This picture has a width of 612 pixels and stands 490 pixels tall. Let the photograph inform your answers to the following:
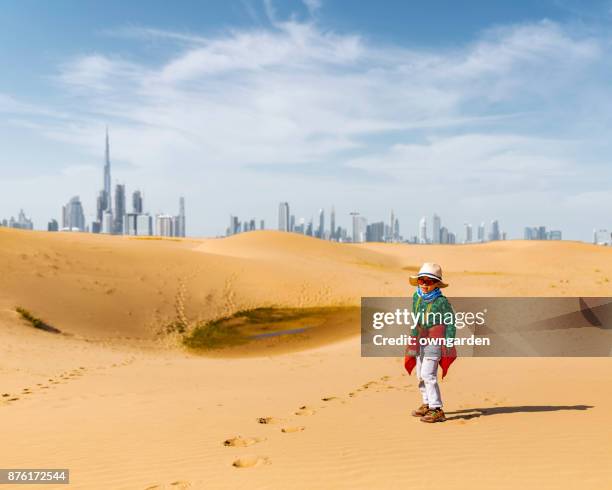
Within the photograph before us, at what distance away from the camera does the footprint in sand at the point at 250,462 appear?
496cm

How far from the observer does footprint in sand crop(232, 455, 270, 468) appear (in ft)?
16.3

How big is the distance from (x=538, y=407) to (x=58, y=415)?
20.8 feet

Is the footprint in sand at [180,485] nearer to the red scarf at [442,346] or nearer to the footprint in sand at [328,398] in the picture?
the red scarf at [442,346]

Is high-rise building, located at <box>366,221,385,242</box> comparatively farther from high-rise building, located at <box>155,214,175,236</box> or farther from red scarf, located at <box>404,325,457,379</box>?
red scarf, located at <box>404,325,457,379</box>

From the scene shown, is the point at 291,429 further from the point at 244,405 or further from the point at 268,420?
the point at 244,405

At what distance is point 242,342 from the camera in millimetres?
16109

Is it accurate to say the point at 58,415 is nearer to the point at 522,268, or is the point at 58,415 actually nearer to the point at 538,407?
the point at 538,407

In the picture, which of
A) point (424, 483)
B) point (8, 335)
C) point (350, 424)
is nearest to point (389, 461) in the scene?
point (424, 483)

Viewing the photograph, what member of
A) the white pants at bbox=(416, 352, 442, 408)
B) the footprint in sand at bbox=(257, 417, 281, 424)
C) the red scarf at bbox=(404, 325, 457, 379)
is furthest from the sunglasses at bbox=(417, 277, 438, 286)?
the footprint in sand at bbox=(257, 417, 281, 424)

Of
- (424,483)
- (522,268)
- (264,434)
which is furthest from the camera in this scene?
(522,268)

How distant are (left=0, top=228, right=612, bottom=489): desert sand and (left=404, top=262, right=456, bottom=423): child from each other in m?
0.32

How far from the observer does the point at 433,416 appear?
6.20 meters

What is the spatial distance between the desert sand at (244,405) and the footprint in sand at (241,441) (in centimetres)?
2

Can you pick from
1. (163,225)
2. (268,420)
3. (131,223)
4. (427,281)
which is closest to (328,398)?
(268,420)
